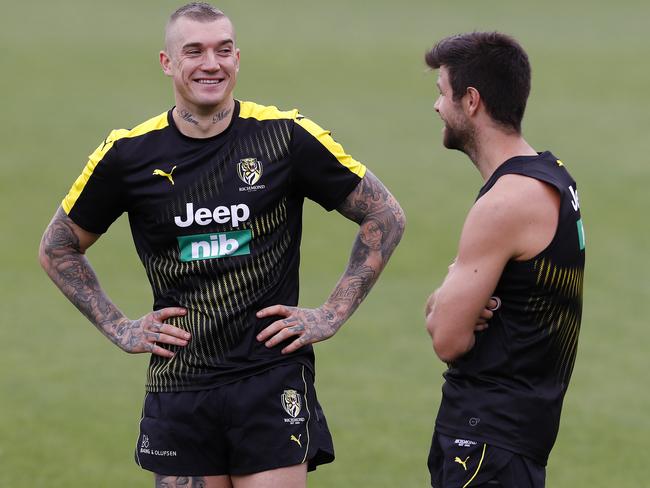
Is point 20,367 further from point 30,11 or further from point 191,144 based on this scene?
point 30,11

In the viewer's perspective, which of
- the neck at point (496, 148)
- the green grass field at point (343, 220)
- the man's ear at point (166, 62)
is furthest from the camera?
the green grass field at point (343, 220)

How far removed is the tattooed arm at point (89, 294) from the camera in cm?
574

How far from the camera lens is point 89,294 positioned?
6156 mm

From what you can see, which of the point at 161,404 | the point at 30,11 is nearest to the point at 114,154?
the point at 161,404

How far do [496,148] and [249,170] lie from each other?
1.16 meters

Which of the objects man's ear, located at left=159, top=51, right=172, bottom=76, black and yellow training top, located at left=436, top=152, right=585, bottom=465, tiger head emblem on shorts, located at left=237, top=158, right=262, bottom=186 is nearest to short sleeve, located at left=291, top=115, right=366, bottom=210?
tiger head emblem on shorts, located at left=237, top=158, right=262, bottom=186

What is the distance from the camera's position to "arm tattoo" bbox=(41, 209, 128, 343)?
19.6ft

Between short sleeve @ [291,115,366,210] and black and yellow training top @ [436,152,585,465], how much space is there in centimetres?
89

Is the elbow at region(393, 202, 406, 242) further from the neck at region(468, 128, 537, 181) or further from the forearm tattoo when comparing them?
the forearm tattoo

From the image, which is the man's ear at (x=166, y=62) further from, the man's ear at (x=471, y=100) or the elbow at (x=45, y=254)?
the man's ear at (x=471, y=100)

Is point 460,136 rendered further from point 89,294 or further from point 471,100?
point 89,294

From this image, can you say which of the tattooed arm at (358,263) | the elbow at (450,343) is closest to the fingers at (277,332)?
the tattooed arm at (358,263)

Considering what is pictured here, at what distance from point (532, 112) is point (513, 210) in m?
15.6

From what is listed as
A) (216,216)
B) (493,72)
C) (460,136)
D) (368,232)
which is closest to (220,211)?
(216,216)
